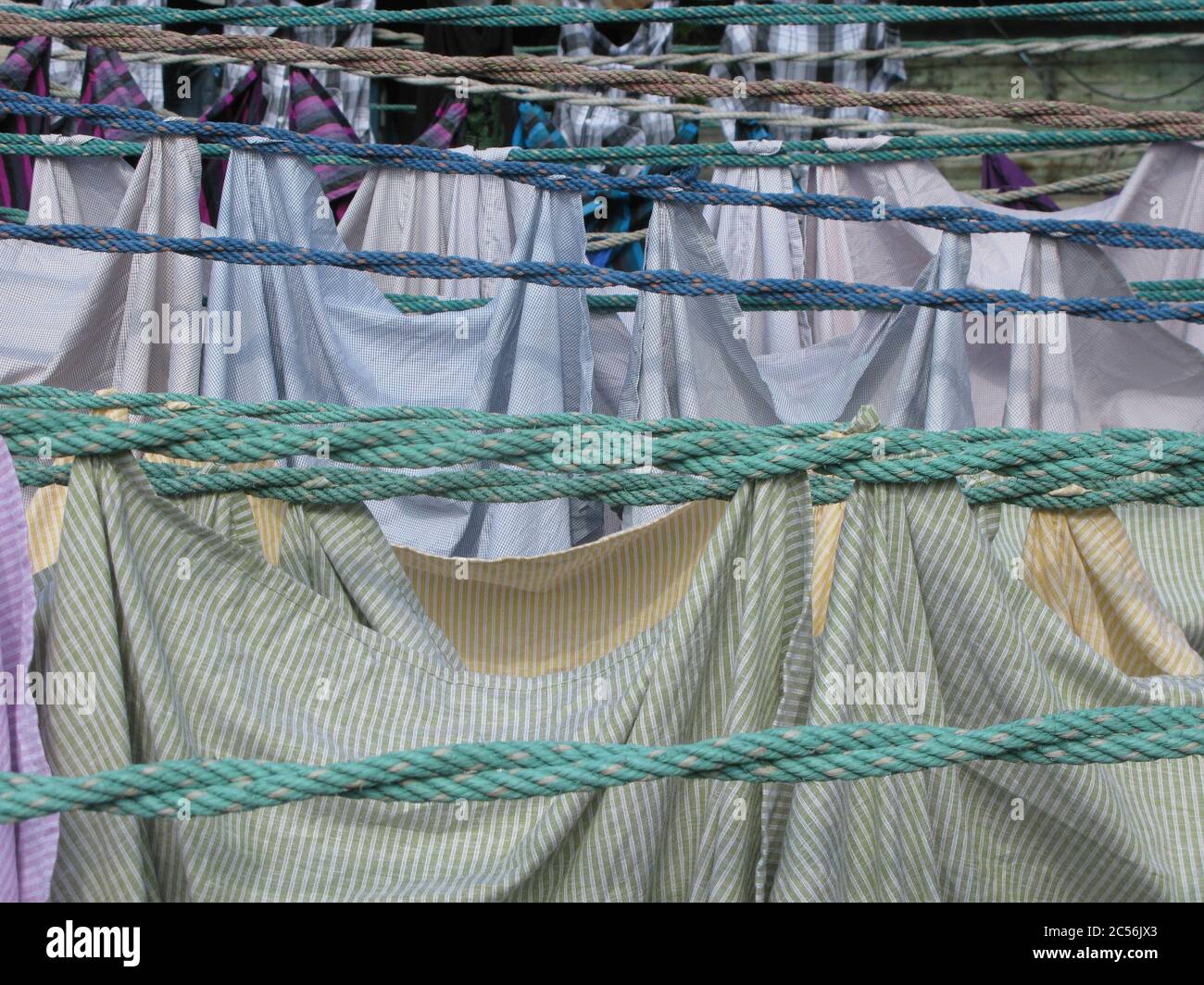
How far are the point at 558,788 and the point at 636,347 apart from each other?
104 centimetres

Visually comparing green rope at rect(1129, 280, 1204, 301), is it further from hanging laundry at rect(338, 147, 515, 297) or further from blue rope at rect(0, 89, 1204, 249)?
hanging laundry at rect(338, 147, 515, 297)

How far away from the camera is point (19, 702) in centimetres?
83

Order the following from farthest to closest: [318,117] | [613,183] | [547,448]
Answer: [318,117] → [613,183] → [547,448]

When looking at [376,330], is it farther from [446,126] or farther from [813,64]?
[813,64]

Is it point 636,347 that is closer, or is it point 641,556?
point 641,556

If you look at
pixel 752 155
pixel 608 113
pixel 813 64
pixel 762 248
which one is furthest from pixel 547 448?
pixel 813 64

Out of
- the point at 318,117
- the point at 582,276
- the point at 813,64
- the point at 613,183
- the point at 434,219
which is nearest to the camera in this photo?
the point at 582,276

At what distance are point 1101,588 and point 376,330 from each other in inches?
42.5

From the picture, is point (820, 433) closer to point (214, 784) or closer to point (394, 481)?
point (394, 481)

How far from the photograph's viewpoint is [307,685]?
0.99 metres

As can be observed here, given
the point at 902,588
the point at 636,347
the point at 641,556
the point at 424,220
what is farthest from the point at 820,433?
the point at 424,220

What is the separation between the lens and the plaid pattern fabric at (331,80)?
8.54 feet

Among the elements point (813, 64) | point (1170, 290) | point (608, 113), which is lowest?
point (1170, 290)

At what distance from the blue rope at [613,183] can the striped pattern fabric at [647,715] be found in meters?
0.82
